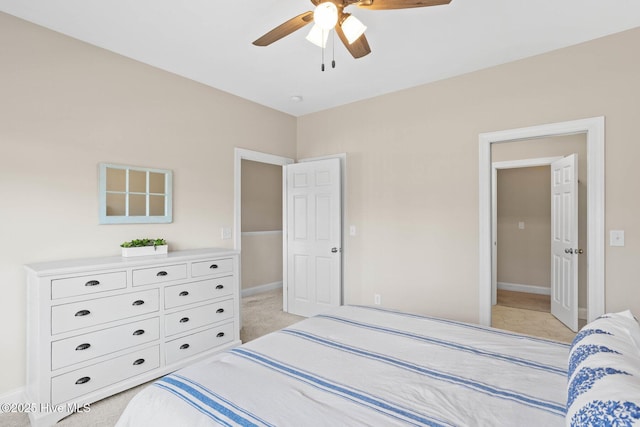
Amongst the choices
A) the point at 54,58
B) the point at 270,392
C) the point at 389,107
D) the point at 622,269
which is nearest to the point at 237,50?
the point at 54,58

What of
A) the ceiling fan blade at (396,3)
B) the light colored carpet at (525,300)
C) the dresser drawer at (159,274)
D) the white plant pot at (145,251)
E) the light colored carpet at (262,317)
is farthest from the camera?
the light colored carpet at (525,300)

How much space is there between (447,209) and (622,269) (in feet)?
4.58

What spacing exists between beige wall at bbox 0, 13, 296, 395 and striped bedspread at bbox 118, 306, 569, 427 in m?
1.78

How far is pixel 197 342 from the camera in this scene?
281cm

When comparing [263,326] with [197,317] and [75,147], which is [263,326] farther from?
[75,147]

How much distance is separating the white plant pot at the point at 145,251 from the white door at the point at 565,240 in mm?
4230

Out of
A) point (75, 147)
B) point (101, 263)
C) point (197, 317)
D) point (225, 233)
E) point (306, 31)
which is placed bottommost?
point (197, 317)

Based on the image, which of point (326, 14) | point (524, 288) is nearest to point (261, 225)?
point (326, 14)

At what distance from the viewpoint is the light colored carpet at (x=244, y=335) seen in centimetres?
204

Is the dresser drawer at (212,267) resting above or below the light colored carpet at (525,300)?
above

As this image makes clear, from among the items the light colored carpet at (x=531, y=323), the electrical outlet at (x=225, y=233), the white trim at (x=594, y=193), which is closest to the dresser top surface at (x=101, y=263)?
A: the electrical outlet at (x=225, y=233)

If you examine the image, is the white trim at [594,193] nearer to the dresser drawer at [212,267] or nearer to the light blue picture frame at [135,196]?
the dresser drawer at [212,267]

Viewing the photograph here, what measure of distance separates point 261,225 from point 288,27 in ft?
13.5

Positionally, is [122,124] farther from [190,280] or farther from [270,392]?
[270,392]
